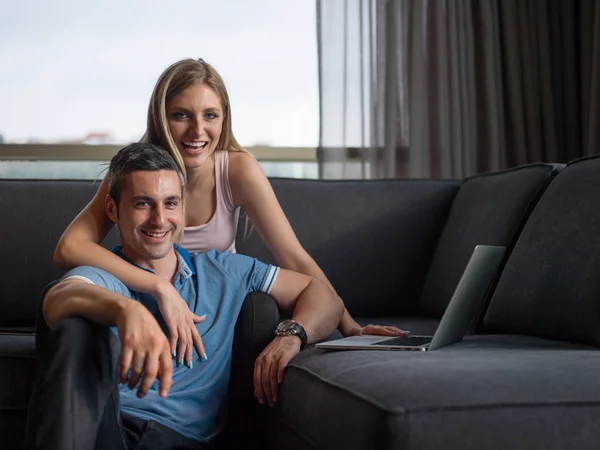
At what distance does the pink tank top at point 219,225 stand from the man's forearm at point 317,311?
42 centimetres

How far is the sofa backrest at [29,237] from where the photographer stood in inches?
99.7

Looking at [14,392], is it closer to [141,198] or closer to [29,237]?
[141,198]

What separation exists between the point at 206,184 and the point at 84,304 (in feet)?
3.04

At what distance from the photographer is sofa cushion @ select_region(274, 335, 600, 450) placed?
122 centimetres

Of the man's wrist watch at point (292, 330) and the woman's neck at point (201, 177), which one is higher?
the woman's neck at point (201, 177)

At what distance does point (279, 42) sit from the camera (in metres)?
3.83

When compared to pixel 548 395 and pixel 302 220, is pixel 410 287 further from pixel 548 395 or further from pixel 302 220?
pixel 548 395

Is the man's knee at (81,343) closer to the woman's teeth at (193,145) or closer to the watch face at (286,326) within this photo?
the watch face at (286,326)

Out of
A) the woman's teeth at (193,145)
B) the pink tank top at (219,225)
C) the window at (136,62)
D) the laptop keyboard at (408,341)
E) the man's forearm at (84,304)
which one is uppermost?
the window at (136,62)

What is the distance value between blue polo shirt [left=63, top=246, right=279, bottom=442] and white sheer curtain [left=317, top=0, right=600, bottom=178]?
182 cm

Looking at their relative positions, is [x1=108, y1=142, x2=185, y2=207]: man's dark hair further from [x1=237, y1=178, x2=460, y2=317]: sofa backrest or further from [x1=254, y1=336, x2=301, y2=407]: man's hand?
[x1=237, y1=178, x2=460, y2=317]: sofa backrest

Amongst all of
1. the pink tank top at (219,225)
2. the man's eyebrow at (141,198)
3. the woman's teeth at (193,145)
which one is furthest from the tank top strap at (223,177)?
the man's eyebrow at (141,198)

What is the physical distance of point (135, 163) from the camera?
1809mm

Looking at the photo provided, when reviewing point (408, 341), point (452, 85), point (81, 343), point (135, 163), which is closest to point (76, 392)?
point (81, 343)
